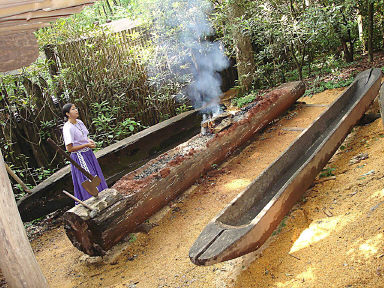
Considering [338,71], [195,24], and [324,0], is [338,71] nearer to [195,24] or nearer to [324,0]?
[324,0]

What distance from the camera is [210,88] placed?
10.7 meters

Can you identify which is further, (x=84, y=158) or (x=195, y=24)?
(x=195, y=24)

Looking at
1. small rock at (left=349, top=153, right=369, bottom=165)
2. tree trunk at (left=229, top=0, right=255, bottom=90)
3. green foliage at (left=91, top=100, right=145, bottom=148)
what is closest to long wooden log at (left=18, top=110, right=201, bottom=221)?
green foliage at (left=91, top=100, right=145, bottom=148)

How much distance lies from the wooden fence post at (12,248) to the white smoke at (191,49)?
6.40 metres

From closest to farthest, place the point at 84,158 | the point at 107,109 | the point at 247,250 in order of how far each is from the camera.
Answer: the point at 247,250, the point at 84,158, the point at 107,109

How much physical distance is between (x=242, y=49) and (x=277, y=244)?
745 centimetres

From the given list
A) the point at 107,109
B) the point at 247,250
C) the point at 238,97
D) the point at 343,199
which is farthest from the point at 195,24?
the point at 247,250

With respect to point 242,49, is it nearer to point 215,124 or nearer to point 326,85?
point 326,85

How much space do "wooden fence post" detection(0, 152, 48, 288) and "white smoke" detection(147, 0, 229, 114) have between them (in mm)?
6404

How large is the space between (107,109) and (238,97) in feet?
14.4

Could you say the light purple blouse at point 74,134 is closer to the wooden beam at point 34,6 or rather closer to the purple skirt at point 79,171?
the purple skirt at point 79,171

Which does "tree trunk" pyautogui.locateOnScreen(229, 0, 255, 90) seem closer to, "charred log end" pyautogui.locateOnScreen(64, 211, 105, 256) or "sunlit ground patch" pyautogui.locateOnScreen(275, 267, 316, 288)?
"charred log end" pyautogui.locateOnScreen(64, 211, 105, 256)

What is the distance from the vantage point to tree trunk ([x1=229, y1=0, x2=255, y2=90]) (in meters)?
8.86

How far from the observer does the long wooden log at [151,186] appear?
3547 millimetres
